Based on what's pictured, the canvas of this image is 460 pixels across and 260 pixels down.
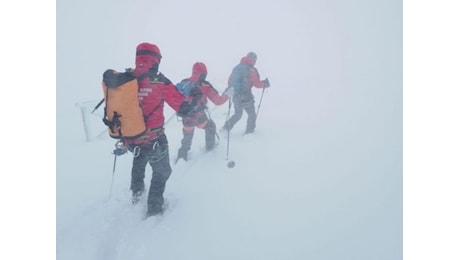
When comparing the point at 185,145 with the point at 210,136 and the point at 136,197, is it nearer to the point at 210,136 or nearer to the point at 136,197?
the point at 210,136

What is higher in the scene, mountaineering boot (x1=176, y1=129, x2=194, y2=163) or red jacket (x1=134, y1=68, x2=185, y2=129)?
red jacket (x1=134, y1=68, x2=185, y2=129)

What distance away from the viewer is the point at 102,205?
2383 mm

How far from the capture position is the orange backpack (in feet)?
5.94

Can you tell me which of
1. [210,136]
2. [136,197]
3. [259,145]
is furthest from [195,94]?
[136,197]

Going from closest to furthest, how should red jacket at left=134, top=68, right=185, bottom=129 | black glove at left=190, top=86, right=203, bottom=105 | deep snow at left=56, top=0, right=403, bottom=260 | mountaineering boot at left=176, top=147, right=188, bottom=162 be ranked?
red jacket at left=134, top=68, right=185, bottom=129, deep snow at left=56, top=0, right=403, bottom=260, black glove at left=190, top=86, right=203, bottom=105, mountaineering boot at left=176, top=147, right=188, bottom=162

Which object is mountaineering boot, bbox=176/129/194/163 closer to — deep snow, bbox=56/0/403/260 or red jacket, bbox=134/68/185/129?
deep snow, bbox=56/0/403/260

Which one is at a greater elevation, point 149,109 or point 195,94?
point 195,94

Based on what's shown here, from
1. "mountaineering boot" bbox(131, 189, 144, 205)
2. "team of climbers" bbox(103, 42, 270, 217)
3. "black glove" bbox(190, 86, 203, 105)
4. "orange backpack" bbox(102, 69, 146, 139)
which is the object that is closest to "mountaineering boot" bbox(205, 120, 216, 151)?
"team of climbers" bbox(103, 42, 270, 217)

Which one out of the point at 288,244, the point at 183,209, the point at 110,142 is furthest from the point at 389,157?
the point at 110,142

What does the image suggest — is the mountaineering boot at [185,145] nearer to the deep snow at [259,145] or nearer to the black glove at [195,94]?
the deep snow at [259,145]

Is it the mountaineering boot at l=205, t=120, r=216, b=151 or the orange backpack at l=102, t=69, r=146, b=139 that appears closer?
the orange backpack at l=102, t=69, r=146, b=139

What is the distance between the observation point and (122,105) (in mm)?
1847

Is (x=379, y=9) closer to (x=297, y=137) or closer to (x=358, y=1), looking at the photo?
(x=358, y=1)

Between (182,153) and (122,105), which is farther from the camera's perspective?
(182,153)
